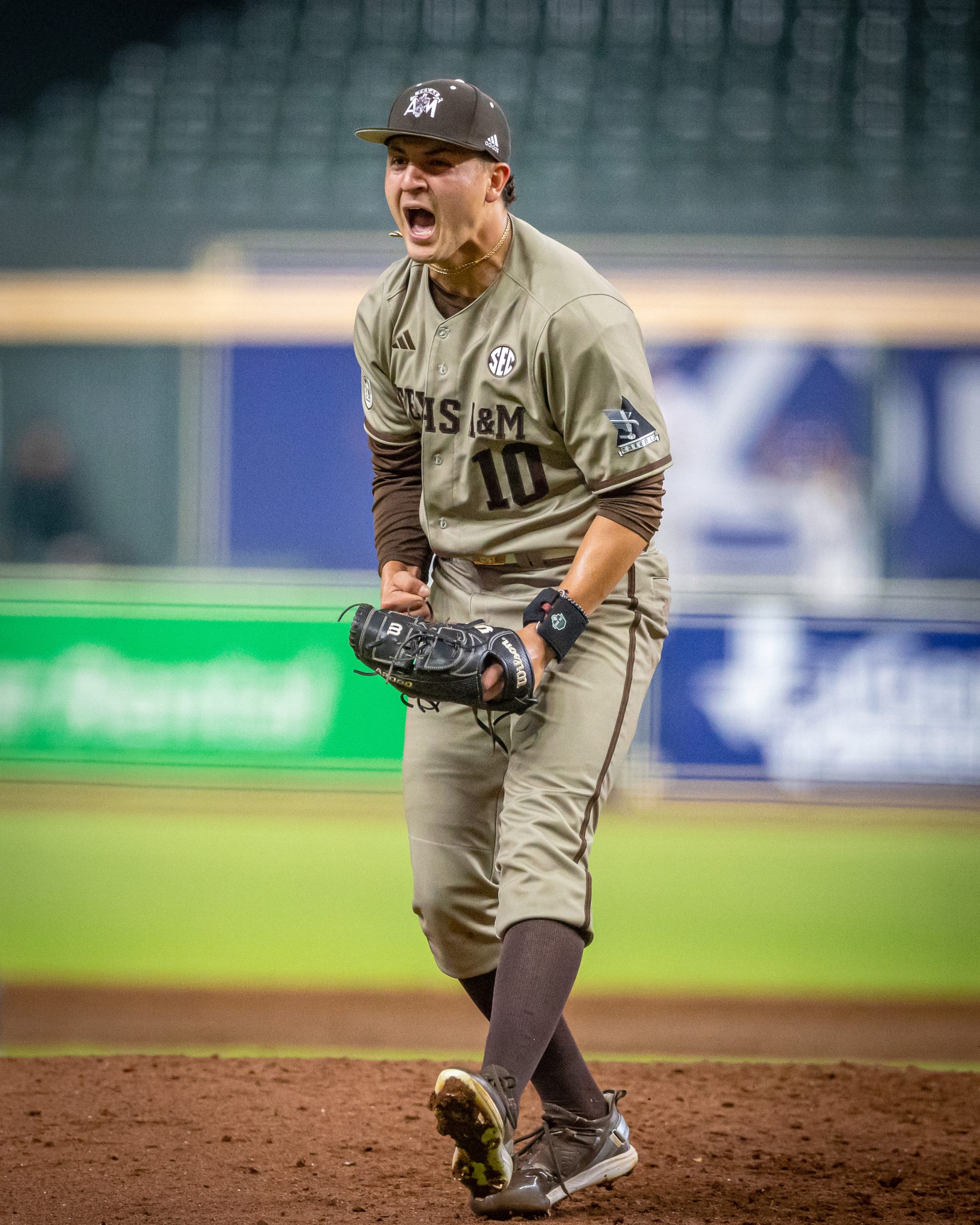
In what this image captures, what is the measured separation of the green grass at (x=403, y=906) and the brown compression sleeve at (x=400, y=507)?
2.16m

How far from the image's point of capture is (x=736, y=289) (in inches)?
271

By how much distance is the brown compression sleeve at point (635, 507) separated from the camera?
234 cm

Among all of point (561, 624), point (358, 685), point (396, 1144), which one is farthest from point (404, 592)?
point (358, 685)

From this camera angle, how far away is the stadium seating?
7.00 m

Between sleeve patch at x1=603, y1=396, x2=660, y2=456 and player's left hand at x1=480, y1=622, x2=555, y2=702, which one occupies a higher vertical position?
sleeve patch at x1=603, y1=396, x2=660, y2=456

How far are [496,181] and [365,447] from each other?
16.4ft

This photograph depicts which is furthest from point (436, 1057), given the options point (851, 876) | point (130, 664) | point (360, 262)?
point (360, 262)

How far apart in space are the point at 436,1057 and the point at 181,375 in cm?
457

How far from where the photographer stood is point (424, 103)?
7.55ft

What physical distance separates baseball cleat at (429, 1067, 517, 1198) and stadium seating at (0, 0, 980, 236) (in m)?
5.52

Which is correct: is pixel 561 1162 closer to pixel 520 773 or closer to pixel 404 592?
pixel 520 773

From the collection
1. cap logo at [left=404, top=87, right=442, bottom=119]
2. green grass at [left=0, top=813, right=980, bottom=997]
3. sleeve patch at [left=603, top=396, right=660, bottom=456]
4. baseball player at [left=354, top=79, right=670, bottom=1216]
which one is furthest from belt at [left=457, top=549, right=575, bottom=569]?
green grass at [left=0, top=813, right=980, bottom=997]

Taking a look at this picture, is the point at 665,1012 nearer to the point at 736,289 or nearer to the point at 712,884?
the point at 712,884

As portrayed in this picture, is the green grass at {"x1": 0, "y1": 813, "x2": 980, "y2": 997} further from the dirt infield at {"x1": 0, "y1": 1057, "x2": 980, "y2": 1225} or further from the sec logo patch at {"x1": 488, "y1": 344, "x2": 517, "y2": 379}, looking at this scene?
the sec logo patch at {"x1": 488, "y1": 344, "x2": 517, "y2": 379}
